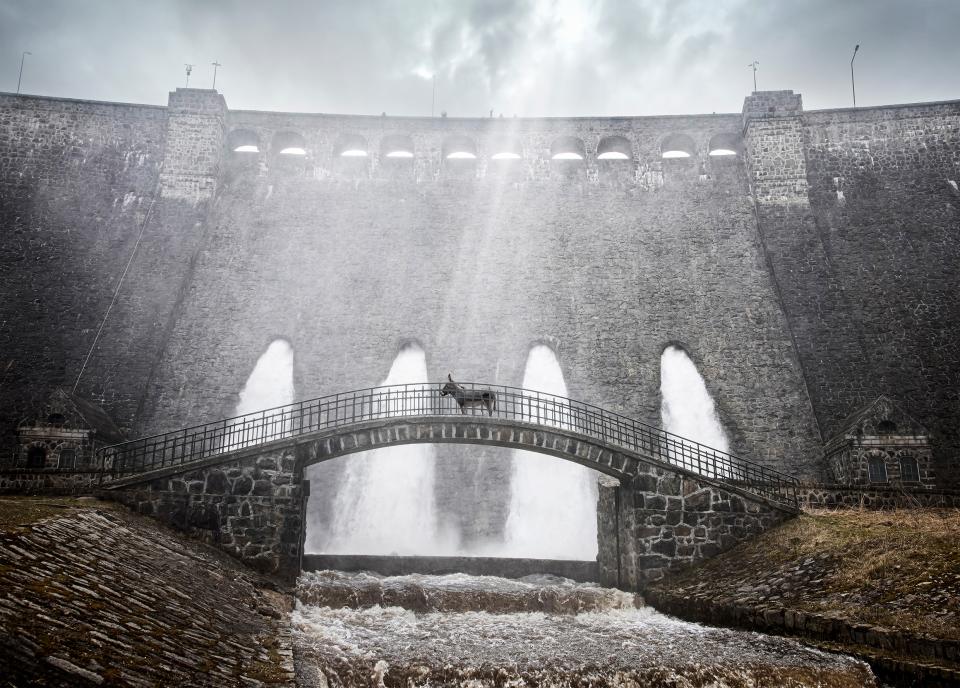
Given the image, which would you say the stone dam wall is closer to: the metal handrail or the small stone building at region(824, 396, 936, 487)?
the metal handrail

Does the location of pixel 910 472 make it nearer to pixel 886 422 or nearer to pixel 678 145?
pixel 886 422

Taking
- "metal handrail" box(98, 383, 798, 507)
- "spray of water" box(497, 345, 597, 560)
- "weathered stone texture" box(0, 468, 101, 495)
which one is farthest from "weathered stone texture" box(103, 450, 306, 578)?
"spray of water" box(497, 345, 597, 560)

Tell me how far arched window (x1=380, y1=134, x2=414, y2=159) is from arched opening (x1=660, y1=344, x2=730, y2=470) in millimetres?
16087

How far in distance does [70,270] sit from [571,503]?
2184cm

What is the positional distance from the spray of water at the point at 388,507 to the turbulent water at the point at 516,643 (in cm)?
541

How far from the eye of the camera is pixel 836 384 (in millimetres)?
27516

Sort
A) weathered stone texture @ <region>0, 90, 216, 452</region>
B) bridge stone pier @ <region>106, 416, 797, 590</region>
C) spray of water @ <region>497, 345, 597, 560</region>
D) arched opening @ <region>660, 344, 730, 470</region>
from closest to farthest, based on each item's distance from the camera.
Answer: bridge stone pier @ <region>106, 416, 797, 590</region> < spray of water @ <region>497, 345, 597, 560</region> < weathered stone texture @ <region>0, 90, 216, 452</region> < arched opening @ <region>660, 344, 730, 470</region>

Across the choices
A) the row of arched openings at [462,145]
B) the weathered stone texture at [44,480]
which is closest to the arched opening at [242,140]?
the row of arched openings at [462,145]

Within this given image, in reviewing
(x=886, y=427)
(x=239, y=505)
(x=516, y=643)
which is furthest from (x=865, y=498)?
(x=239, y=505)

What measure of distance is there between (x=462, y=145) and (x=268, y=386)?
52.0 ft

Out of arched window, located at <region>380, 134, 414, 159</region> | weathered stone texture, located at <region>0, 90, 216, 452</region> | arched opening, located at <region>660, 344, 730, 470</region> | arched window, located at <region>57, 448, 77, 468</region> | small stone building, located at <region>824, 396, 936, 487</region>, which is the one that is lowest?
arched window, located at <region>57, 448, 77, 468</region>

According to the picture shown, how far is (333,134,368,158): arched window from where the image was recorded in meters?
35.9

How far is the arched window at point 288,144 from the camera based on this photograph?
3584 cm

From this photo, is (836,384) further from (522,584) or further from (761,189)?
(522,584)
